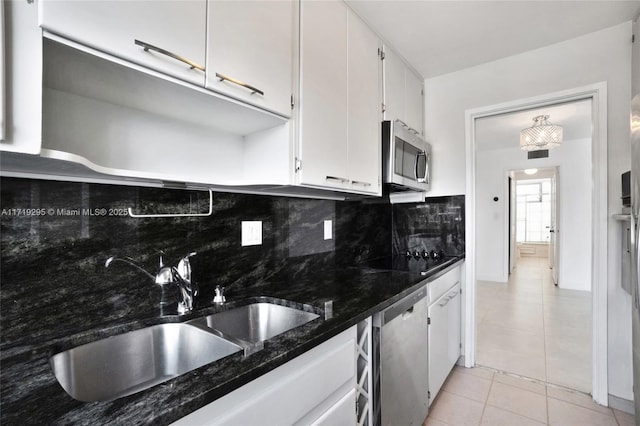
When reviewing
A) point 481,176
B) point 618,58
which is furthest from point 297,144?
point 481,176

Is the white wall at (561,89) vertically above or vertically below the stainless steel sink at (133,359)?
above

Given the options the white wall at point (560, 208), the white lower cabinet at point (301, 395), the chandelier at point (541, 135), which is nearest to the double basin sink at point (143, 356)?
the white lower cabinet at point (301, 395)

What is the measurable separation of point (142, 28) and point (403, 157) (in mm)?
1646

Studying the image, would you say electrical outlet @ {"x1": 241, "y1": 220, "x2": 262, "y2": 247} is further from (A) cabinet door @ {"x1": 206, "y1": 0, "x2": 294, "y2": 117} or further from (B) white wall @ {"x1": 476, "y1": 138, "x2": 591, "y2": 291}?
(B) white wall @ {"x1": 476, "y1": 138, "x2": 591, "y2": 291}

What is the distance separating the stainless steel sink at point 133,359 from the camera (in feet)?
2.78

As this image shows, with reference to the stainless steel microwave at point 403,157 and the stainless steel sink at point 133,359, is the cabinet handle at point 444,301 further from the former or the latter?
the stainless steel sink at point 133,359

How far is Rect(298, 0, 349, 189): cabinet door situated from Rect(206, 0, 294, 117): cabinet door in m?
0.09

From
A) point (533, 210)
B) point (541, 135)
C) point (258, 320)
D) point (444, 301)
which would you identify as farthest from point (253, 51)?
point (533, 210)

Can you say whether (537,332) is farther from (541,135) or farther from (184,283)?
(184,283)

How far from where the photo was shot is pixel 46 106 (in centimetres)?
90

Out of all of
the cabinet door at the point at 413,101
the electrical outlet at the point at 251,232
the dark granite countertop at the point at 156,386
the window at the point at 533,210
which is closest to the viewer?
the dark granite countertop at the point at 156,386

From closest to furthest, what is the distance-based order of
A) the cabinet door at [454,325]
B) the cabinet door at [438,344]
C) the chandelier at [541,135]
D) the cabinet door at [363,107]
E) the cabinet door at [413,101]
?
1. the cabinet door at [363,107]
2. the cabinet door at [438,344]
3. the cabinet door at [454,325]
4. the cabinet door at [413,101]
5. the chandelier at [541,135]

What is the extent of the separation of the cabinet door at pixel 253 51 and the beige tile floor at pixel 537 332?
267cm

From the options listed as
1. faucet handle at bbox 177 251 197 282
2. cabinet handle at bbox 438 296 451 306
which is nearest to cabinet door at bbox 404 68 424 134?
cabinet handle at bbox 438 296 451 306
